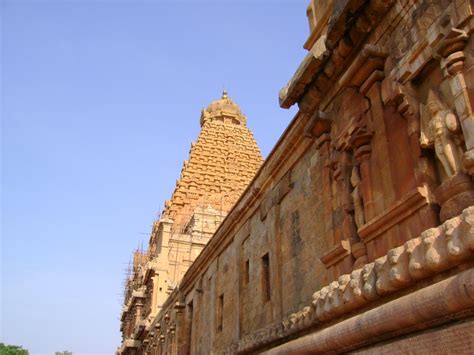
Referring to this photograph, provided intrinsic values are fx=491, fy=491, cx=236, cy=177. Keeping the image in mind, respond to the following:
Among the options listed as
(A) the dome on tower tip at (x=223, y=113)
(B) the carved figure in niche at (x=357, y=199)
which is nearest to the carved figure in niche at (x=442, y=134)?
(B) the carved figure in niche at (x=357, y=199)

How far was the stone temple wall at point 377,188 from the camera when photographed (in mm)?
4496

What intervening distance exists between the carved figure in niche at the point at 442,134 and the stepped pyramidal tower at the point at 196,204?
27.6m

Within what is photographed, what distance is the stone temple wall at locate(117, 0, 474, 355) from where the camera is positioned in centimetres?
450

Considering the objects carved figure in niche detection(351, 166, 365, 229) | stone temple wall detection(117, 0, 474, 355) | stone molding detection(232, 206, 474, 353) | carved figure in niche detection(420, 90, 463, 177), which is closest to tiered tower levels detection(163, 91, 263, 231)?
stone temple wall detection(117, 0, 474, 355)

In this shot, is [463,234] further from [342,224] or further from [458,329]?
[342,224]

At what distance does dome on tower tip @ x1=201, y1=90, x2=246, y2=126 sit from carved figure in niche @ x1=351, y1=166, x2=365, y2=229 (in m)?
43.1

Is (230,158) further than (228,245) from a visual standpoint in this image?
Yes

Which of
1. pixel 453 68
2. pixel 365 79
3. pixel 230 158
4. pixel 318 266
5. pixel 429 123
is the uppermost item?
pixel 230 158

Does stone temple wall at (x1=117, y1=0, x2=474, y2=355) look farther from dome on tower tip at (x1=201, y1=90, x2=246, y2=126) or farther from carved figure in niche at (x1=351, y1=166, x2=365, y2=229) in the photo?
dome on tower tip at (x1=201, y1=90, x2=246, y2=126)

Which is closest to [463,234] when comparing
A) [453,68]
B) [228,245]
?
[453,68]

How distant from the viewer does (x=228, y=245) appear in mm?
14625

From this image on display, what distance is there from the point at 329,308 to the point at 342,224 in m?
1.22

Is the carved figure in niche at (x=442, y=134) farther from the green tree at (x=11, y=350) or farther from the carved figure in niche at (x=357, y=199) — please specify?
the green tree at (x=11, y=350)

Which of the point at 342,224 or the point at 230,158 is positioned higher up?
the point at 230,158
